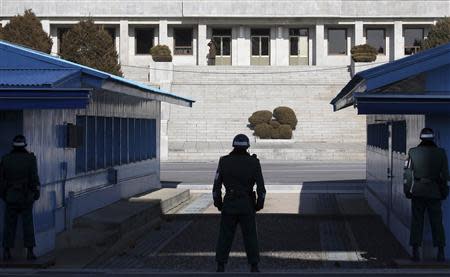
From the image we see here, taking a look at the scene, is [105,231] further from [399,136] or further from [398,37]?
[398,37]

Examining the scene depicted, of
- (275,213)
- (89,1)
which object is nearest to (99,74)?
(275,213)

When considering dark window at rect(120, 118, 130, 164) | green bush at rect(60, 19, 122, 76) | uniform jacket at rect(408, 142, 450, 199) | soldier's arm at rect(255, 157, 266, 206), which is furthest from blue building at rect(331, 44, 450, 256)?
green bush at rect(60, 19, 122, 76)

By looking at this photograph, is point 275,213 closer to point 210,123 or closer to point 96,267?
point 96,267

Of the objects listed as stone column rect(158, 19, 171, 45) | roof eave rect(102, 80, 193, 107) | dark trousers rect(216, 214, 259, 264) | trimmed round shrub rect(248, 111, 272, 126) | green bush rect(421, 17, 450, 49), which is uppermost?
stone column rect(158, 19, 171, 45)

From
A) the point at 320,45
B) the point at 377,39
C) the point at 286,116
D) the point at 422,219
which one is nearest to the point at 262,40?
the point at 320,45

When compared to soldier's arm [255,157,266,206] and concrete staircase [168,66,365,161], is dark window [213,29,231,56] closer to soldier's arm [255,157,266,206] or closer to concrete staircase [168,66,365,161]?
concrete staircase [168,66,365,161]

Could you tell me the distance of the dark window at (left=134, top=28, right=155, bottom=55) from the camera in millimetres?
63656

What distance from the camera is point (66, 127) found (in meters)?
14.0

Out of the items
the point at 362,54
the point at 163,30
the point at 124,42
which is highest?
the point at 163,30

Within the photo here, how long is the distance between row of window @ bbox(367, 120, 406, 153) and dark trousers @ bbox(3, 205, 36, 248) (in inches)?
236

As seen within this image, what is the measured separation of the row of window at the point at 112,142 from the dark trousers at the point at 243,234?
453cm

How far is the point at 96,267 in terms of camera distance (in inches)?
480

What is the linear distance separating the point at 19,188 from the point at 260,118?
33.4 metres

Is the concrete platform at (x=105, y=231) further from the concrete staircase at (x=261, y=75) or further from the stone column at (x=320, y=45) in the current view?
the stone column at (x=320, y=45)
